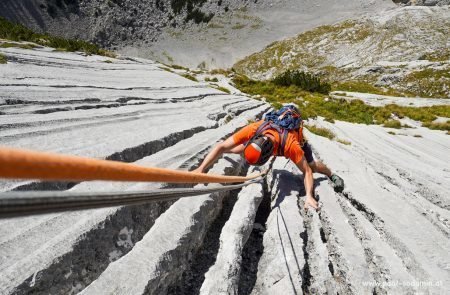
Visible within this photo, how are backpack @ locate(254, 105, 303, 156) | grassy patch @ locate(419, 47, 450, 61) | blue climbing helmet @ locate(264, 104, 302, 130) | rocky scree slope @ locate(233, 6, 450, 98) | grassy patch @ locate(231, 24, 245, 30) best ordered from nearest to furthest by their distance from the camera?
1. backpack @ locate(254, 105, 303, 156)
2. blue climbing helmet @ locate(264, 104, 302, 130)
3. rocky scree slope @ locate(233, 6, 450, 98)
4. grassy patch @ locate(419, 47, 450, 61)
5. grassy patch @ locate(231, 24, 245, 30)

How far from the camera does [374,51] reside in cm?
5662

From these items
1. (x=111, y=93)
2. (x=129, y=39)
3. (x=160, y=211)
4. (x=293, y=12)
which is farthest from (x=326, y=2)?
(x=160, y=211)

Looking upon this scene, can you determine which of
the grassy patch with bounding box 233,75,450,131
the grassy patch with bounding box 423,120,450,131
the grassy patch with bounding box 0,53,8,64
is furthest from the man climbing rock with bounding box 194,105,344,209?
the grassy patch with bounding box 423,120,450,131

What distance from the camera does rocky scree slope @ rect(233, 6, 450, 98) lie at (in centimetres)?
4731

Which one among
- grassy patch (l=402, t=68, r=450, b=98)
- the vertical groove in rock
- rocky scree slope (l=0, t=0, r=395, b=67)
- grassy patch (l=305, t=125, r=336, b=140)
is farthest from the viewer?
rocky scree slope (l=0, t=0, r=395, b=67)

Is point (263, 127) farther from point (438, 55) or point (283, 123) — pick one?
point (438, 55)

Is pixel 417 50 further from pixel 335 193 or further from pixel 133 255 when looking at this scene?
pixel 133 255

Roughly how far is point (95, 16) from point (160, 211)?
79350 mm

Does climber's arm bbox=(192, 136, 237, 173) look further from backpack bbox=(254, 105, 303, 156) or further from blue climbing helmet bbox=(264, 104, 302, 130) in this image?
blue climbing helmet bbox=(264, 104, 302, 130)

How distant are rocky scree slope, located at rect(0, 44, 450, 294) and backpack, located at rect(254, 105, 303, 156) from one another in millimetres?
1097

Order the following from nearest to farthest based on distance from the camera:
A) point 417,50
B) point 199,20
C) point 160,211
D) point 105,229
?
1. point 105,229
2. point 160,211
3. point 417,50
4. point 199,20

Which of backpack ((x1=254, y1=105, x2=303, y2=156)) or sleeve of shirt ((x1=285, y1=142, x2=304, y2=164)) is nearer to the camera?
sleeve of shirt ((x1=285, y1=142, x2=304, y2=164))

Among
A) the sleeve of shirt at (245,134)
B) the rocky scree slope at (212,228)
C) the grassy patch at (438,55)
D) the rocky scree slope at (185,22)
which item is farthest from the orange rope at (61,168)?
the rocky scree slope at (185,22)

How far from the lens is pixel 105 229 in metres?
3.76
